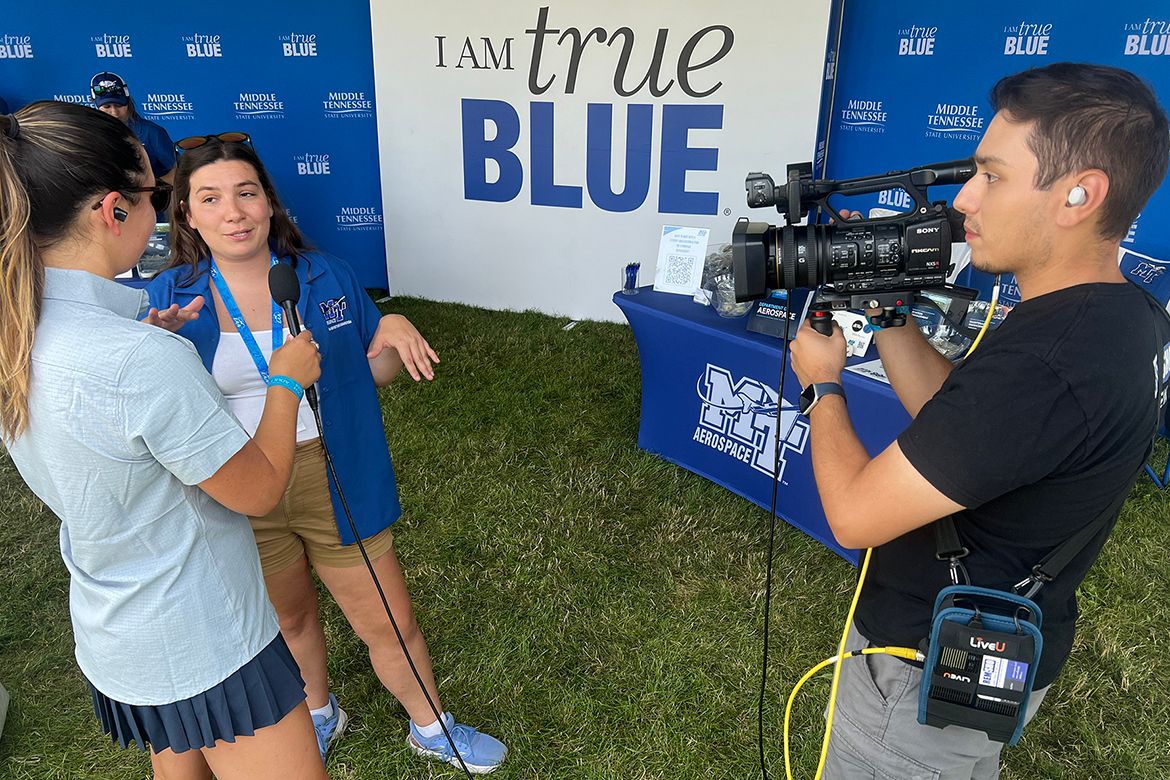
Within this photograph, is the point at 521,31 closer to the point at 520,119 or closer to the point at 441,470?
the point at 520,119

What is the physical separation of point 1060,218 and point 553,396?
3346 mm

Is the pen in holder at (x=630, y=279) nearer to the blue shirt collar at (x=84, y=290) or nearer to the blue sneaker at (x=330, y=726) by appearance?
the blue sneaker at (x=330, y=726)

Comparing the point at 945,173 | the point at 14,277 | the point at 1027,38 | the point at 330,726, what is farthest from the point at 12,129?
the point at 1027,38

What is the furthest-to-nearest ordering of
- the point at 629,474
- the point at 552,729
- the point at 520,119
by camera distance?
1. the point at 520,119
2. the point at 629,474
3. the point at 552,729

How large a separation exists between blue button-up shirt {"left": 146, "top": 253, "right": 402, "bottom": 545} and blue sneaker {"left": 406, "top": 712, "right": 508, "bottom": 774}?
0.69 metres

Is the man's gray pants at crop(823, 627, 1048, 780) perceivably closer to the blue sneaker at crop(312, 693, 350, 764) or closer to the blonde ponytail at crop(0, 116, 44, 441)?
the blonde ponytail at crop(0, 116, 44, 441)

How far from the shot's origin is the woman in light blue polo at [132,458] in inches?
38.7

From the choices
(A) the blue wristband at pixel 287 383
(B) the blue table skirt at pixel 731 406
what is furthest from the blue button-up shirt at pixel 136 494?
(B) the blue table skirt at pixel 731 406

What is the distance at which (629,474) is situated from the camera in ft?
11.3

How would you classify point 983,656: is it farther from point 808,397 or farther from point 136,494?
point 136,494

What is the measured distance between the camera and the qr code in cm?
313

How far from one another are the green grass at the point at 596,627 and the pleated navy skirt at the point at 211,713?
0.99 m

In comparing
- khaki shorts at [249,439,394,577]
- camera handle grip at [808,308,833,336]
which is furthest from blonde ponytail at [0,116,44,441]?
camera handle grip at [808,308,833,336]

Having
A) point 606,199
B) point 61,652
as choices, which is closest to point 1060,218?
point 61,652
